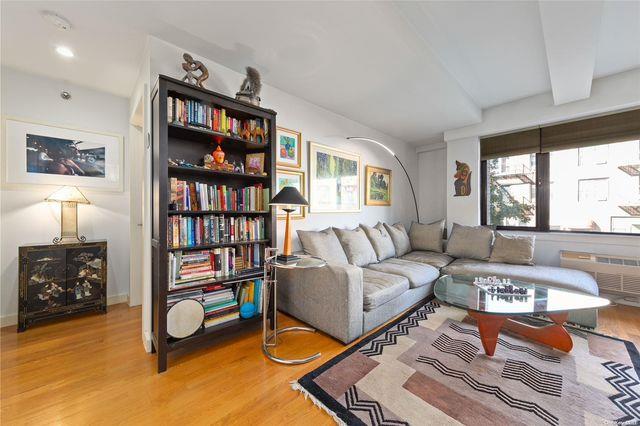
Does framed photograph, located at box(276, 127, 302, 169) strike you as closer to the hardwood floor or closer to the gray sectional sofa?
the gray sectional sofa

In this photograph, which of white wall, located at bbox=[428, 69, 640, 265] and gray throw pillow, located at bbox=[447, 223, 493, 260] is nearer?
white wall, located at bbox=[428, 69, 640, 265]

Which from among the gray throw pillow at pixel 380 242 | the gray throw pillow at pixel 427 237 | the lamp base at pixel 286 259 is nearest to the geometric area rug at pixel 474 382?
the lamp base at pixel 286 259

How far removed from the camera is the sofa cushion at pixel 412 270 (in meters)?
2.66

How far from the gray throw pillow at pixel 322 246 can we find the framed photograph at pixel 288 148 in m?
0.82

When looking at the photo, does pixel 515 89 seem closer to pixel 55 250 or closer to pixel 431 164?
pixel 431 164

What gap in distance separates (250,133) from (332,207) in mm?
1540

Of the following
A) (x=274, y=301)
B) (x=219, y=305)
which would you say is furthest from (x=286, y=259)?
(x=219, y=305)

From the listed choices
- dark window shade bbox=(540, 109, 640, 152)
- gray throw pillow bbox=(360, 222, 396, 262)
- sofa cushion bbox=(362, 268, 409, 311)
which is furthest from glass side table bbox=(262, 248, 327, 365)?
dark window shade bbox=(540, 109, 640, 152)

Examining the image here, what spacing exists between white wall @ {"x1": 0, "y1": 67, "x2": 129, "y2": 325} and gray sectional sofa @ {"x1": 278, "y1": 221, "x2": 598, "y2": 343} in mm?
2057

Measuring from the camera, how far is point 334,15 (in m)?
1.70

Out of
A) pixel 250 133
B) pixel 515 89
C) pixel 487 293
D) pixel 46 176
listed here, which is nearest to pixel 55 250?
pixel 46 176

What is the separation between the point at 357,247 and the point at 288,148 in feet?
4.76

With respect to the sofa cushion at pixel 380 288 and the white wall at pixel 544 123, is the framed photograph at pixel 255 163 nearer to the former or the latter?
the sofa cushion at pixel 380 288

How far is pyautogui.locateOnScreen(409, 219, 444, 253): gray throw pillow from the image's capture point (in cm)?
382
